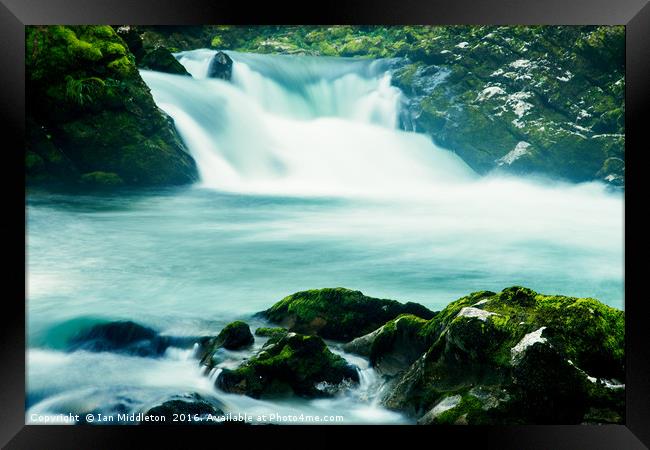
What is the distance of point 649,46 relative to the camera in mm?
5094

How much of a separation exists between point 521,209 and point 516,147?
0.74m

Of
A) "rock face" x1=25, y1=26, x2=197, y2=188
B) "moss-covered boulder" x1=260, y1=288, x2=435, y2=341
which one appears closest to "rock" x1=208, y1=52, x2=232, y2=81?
"rock face" x1=25, y1=26, x2=197, y2=188

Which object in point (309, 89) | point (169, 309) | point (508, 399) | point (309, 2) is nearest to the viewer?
point (309, 2)

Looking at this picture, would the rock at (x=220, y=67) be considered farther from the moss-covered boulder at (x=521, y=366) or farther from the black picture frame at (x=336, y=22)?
the moss-covered boulder at (x=521, y=366)

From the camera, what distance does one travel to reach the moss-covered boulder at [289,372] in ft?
18.7

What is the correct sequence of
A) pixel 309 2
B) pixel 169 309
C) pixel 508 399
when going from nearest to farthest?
1. pixel 309 2
2. pixel 508 399
3. pixel 169 309

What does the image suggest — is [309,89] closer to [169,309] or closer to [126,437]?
[169,309]

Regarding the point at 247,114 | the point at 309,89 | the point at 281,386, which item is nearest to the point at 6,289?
the point at 281,386

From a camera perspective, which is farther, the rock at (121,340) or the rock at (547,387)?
the rock at (121,340)

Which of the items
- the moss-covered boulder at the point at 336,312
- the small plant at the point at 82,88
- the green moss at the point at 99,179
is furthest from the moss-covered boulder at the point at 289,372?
the small plant at the point at 82,88

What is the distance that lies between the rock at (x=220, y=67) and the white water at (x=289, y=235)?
84 mm

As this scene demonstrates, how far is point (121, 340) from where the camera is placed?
570 cm

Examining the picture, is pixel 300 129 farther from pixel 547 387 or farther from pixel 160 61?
pixel 547 387

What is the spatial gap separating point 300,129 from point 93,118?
1.96 meters
